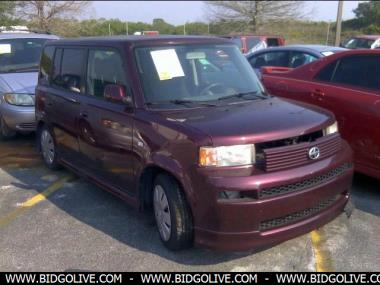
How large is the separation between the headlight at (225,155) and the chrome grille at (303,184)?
0.84ft

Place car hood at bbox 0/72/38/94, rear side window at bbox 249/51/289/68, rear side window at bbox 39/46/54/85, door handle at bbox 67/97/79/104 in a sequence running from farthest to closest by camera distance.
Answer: rear side window at bbox 249/51/289/68, car hood at bbox 0/72/38/94, rear side window at bbox 39/46/54/85, door handle at bbox 67/97/79/104

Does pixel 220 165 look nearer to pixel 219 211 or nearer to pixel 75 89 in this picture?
pixel 219 211

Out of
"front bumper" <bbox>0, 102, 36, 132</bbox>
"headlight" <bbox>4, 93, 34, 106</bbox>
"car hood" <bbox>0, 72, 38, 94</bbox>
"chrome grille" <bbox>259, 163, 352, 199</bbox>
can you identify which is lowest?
"front bumper" <bbox>0, 102, 36, 132</bbox>

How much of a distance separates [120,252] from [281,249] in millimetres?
1334

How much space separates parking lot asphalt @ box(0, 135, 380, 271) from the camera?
11.9ft

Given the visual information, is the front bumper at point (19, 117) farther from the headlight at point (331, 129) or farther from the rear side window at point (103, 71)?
the headlight at point (331, 129)

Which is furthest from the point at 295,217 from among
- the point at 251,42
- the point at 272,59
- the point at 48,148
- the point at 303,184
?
the point at 251,42

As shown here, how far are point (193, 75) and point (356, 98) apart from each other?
192cm

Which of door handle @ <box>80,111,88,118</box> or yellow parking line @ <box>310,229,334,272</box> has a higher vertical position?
door handle @ <box>80,111,88,118</box>

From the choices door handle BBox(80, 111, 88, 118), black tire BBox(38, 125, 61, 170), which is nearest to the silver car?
black tire BBox(38, 125, 61, 170)

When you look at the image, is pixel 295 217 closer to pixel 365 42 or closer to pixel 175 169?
pixel 175 169

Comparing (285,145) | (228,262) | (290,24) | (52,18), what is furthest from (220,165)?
(290,24)

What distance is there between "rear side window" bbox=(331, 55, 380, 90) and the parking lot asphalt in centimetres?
118

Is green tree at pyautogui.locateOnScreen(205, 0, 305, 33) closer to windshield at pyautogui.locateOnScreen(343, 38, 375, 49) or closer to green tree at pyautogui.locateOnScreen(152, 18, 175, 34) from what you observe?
green tree at pyautogui.locateOnScreen(152, 18, 175, 34)
